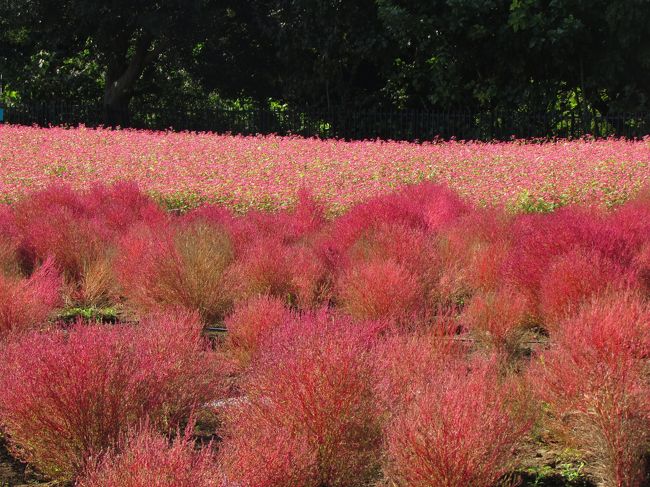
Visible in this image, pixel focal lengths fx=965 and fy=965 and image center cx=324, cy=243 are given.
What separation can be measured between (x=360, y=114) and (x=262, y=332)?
19.4 meters

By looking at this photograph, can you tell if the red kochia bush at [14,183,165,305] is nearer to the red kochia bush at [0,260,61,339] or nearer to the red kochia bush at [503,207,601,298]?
the red kochia bush at [0,260,61,339]

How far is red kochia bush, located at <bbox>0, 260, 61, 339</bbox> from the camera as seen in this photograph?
5629mm

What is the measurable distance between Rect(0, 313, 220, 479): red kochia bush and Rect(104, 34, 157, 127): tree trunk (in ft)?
74.1

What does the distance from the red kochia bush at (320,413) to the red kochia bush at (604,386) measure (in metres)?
0.86

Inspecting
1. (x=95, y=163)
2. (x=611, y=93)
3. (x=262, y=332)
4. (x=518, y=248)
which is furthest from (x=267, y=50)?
(x=262, y=332)

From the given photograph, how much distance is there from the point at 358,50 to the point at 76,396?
19578 millimetres

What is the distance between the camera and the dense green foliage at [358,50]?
21.2 meters

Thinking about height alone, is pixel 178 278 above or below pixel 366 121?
below

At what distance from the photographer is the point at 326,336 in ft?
12.9

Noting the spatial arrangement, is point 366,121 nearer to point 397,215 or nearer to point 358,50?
point 358,50

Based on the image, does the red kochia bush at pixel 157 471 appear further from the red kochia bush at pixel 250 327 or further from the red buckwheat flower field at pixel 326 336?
the red kochia bush at pixel 250 327

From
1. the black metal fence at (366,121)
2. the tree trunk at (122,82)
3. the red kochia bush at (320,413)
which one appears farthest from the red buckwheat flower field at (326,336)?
the tree trunk at (122,82)

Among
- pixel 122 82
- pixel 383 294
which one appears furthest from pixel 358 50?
pixel 383 294

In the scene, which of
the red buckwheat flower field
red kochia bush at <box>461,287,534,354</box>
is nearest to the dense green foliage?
the red buckwheat flower field
